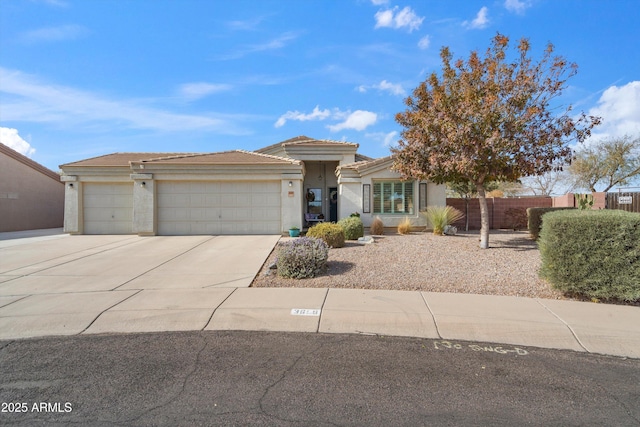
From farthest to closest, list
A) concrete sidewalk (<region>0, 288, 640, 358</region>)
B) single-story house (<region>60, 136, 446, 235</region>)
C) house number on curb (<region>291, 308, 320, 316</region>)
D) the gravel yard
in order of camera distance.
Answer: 1. single-story house (<region>60, 136, 446, 235</region>)
2. the gravel yard
3. house number on curb (<region>291, 308, 320, 316</region>)
4. concrete sidewalk (<region>0, 288, 640, 358</region>)

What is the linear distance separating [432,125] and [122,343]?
9837mm

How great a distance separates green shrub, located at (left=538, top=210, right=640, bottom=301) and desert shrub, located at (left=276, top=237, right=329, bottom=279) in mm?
4788

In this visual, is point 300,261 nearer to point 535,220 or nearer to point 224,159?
point 224,159

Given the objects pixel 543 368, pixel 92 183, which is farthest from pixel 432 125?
pixel 92 183

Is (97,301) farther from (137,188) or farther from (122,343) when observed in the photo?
(137,188)

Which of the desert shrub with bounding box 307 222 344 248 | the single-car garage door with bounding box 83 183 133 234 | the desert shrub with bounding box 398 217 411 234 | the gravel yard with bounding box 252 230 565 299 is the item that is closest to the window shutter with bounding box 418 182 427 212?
the desert shrub with bounding box 398 217 411 234

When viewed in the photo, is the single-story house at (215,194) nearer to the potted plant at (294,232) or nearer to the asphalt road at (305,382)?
the potted plant at (294,232)

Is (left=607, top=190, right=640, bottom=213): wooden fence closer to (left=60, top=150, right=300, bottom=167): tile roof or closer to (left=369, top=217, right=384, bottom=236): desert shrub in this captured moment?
(left=369, top=217, right=384, bottom=236): desert shrub

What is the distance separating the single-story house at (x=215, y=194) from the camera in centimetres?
1535

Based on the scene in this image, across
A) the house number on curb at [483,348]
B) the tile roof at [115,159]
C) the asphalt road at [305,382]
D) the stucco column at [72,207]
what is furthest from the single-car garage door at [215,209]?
the house number on curb at [483,348]

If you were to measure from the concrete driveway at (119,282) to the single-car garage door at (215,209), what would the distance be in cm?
195

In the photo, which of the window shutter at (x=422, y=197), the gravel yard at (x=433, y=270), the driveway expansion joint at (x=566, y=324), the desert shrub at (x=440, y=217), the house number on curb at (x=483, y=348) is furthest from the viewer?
the window shutter at (x=422, y=197)

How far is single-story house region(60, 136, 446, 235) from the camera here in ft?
50.4

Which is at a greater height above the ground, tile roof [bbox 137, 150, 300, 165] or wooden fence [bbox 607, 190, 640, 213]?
tile roof [bbox 137, 150, 300, 165]
